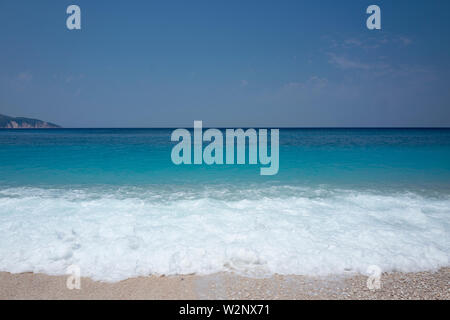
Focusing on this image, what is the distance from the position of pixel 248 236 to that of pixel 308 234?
4.46 feet

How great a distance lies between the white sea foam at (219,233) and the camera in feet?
14.2

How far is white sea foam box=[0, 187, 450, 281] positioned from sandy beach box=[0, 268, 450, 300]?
0.20 meters

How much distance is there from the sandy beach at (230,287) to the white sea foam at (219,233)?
0.20m

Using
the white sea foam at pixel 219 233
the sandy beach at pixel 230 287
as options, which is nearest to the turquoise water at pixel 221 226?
the white sea foam at pixel 219 233

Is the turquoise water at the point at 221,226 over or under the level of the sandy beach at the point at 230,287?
over

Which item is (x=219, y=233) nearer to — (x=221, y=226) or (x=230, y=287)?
(x=221, y=226)

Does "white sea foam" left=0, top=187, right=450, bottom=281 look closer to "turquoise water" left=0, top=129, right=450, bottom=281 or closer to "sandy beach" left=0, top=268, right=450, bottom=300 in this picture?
"turquoise water" left=0, top=129, right=450, bottom=281

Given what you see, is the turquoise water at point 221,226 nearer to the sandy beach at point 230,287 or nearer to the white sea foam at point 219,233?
the white sea foam at point 219,233

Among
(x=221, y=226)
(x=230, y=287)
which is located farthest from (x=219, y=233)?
(x=230, y=287)

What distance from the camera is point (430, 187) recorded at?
33.0ft

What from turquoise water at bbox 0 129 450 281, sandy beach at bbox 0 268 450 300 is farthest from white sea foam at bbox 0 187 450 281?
sandy beach at bbox 0 268 450 300

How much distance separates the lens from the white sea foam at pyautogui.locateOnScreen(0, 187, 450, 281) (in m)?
4.34
